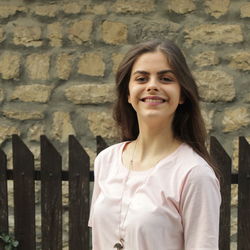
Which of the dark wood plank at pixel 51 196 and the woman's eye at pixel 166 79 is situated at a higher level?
the woman's eye at pixel 166 79

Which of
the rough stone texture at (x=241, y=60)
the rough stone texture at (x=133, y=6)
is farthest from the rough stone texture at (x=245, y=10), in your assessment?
the rough stone texture at (x=133, y=6)

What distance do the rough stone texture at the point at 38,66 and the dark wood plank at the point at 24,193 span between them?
2.68 feet

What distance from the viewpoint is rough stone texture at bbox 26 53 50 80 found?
3543 millimetres

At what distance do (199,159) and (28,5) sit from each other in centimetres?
243

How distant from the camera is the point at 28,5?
11.6 ft

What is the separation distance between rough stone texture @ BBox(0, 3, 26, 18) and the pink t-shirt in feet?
7.70

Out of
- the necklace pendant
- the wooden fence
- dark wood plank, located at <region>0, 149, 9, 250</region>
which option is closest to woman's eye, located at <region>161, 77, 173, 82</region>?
the necklace pendant

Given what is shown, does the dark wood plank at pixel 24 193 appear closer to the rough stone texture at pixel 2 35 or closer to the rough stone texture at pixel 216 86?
the rough stone texture at pixel 2 35

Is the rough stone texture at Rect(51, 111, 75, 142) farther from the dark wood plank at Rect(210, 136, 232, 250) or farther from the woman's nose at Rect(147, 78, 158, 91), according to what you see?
the woman's nose at Rect(147, 78, 158, 91)

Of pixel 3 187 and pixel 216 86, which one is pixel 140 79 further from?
pixel 216 86

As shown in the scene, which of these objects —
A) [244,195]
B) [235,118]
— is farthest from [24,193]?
[235,118]

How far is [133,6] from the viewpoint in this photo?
344 cm

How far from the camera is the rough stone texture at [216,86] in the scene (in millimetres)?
3352

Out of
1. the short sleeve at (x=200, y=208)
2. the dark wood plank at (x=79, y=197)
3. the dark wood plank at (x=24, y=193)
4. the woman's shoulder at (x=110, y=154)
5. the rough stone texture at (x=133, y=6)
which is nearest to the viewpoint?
the short sleeve at (x=200, y=208)
